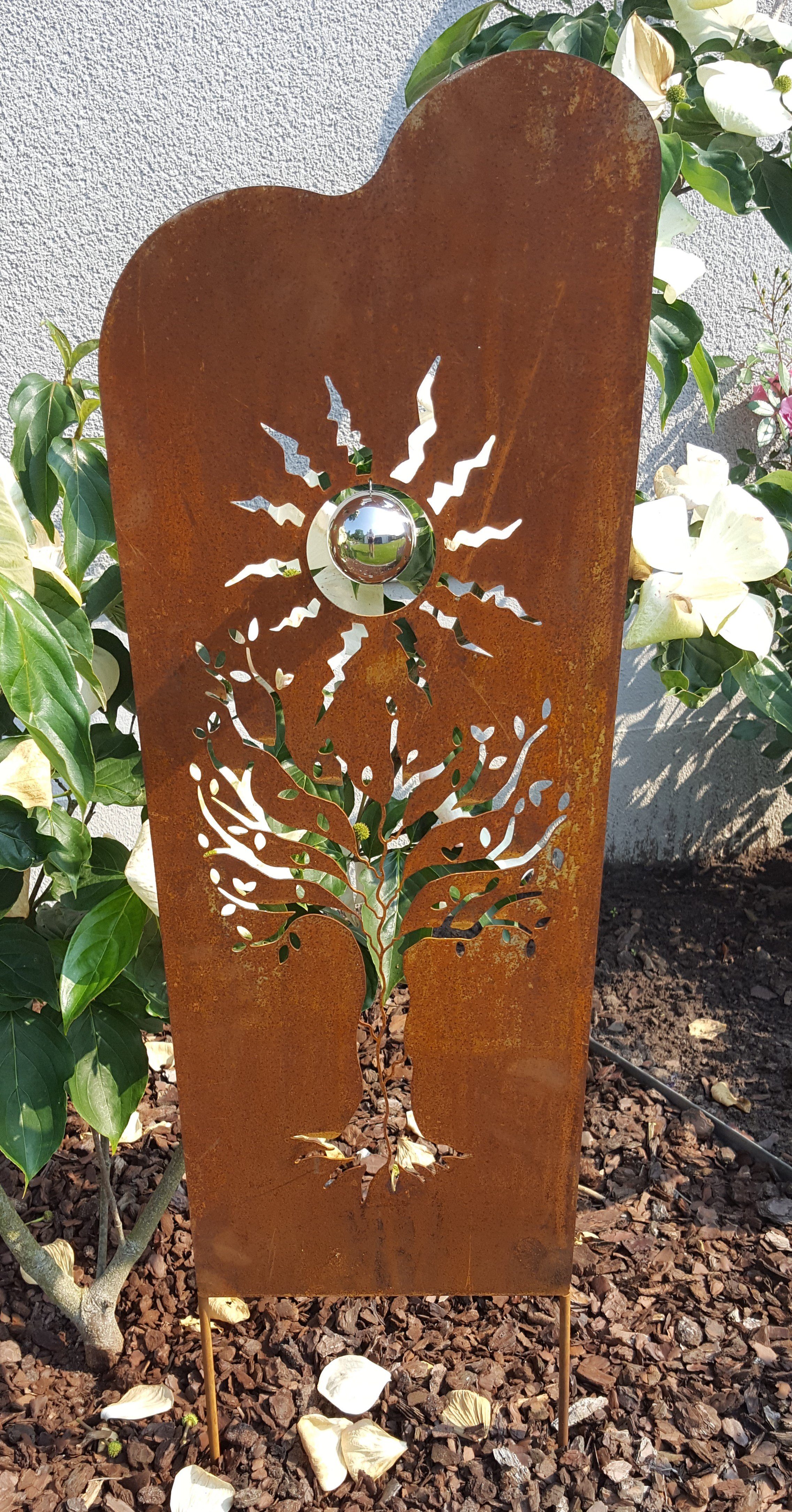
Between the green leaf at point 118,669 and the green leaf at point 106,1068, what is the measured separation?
0.30 metres

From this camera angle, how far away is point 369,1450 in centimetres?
111

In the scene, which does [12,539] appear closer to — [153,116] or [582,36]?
[582,36]

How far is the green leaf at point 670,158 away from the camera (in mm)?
745

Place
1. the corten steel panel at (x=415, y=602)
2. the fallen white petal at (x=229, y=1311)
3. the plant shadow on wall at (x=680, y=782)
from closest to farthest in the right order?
the corten steel panel at (x=415, y=602) → the fallen white petal at (x=229, y=1311) → the plant shadow on wall at (x=680, y=782)

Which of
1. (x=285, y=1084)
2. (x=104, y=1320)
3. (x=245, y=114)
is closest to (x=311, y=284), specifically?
(x=285, y=1084)

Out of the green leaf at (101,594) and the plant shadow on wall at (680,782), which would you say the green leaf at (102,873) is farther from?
the plant shadow on wall at (680,782)

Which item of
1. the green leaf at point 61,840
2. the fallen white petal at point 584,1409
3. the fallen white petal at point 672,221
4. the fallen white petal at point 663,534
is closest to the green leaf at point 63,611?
the green leaf at point 61,840

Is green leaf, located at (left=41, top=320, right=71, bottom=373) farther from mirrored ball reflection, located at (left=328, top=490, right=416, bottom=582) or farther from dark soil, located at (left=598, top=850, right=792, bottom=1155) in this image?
dark soil, located at (left=598, top=850, right=792, bottom=1155)

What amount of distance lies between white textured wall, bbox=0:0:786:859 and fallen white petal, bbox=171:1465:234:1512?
1593mm

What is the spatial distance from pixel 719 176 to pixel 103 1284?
1.28 meters

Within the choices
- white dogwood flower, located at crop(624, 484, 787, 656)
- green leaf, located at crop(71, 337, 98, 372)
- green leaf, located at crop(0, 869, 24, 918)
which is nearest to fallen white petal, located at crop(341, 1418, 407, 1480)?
green leaf, located at crop(0, 869, 24, 918)

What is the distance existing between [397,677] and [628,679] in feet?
4.91

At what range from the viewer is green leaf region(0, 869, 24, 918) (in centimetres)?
97

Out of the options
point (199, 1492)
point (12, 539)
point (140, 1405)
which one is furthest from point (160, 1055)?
point (12, 539)
